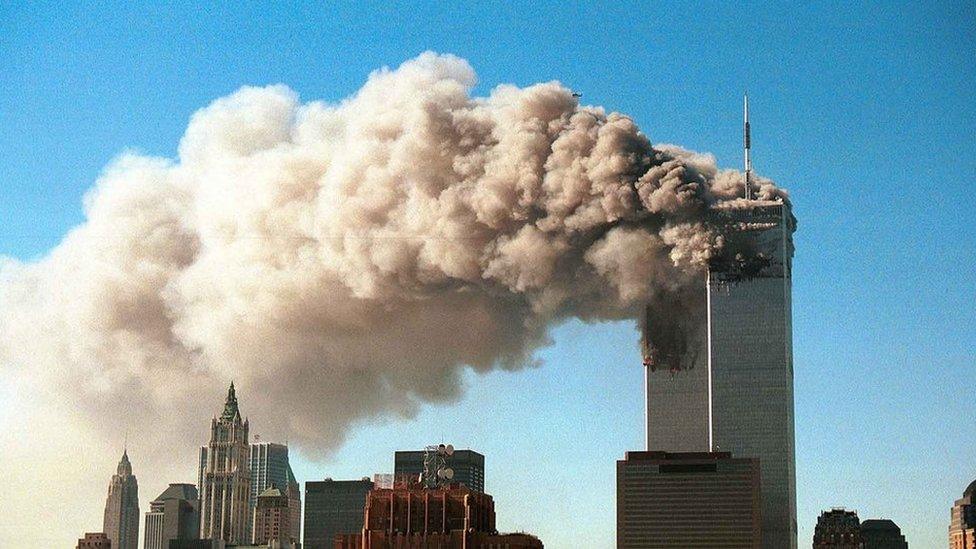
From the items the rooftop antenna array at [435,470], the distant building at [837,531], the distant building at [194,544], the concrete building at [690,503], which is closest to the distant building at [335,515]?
the distant building at [194,544]

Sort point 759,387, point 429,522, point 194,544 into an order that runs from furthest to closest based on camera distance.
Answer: point 194,544, point 759,387, point 429,522

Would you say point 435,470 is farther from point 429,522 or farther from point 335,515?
point 335,515

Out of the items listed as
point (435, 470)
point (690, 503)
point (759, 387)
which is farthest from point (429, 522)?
point (759, 387)

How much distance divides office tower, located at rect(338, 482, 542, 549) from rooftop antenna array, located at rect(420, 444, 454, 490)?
2501mm

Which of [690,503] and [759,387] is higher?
[759,387]

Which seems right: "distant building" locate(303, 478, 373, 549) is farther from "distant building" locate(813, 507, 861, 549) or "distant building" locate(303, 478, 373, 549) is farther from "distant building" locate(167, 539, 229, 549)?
"distant building" locate(813, 507, 861, 549)

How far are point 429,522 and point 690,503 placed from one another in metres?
92.1

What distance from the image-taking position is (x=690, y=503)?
582ft

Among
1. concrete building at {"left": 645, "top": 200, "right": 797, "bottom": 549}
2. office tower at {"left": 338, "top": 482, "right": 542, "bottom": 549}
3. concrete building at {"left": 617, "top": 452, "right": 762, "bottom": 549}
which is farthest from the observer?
concrete building at {"left": 645, "top": 200, "right": 797, "bottom": 549}

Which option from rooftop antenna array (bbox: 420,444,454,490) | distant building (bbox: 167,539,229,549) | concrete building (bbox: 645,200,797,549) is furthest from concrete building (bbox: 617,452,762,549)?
rooftop antenna array (bbox: 420,444,454,490)

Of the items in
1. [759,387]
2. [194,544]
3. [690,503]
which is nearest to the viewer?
[690,503]

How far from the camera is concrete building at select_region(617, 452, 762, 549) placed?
577 feet

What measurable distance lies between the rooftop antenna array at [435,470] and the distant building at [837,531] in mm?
107629

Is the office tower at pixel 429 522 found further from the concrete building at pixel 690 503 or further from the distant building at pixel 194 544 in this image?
the distant building at pixel 194 544
